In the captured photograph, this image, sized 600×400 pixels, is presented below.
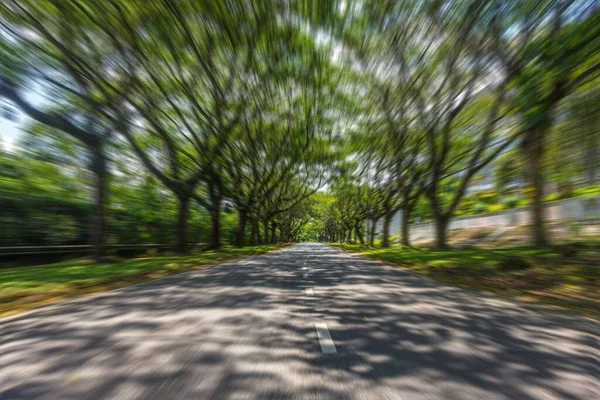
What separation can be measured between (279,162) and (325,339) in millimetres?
25520

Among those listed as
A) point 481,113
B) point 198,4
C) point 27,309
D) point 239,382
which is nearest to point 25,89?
point 198,4

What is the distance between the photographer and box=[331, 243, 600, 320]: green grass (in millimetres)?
7738

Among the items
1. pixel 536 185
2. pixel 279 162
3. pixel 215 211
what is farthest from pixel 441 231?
pixel 215 211

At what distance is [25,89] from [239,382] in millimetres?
13690

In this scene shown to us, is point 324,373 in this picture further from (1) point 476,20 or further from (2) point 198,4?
(1) point 476,20

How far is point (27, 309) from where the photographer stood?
22.0ft

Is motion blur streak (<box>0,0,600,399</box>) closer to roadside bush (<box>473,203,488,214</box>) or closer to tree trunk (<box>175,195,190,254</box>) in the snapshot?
tree trunk (<box>175,195,190,254</box>)

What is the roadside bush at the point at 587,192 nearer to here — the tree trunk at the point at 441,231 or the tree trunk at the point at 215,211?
the tree trunk at the point at 441,231

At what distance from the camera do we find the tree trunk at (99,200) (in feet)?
51.7

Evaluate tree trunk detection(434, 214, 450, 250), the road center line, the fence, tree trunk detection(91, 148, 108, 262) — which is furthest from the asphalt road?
the fence

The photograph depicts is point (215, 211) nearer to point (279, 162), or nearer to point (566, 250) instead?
point (279, 162)

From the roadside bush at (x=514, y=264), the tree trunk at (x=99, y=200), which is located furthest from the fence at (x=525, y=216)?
the tree trunk at (x=99, y=200)

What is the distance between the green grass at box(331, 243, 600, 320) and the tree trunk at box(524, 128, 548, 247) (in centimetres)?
142

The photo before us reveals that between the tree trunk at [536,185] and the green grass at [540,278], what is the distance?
142cm
